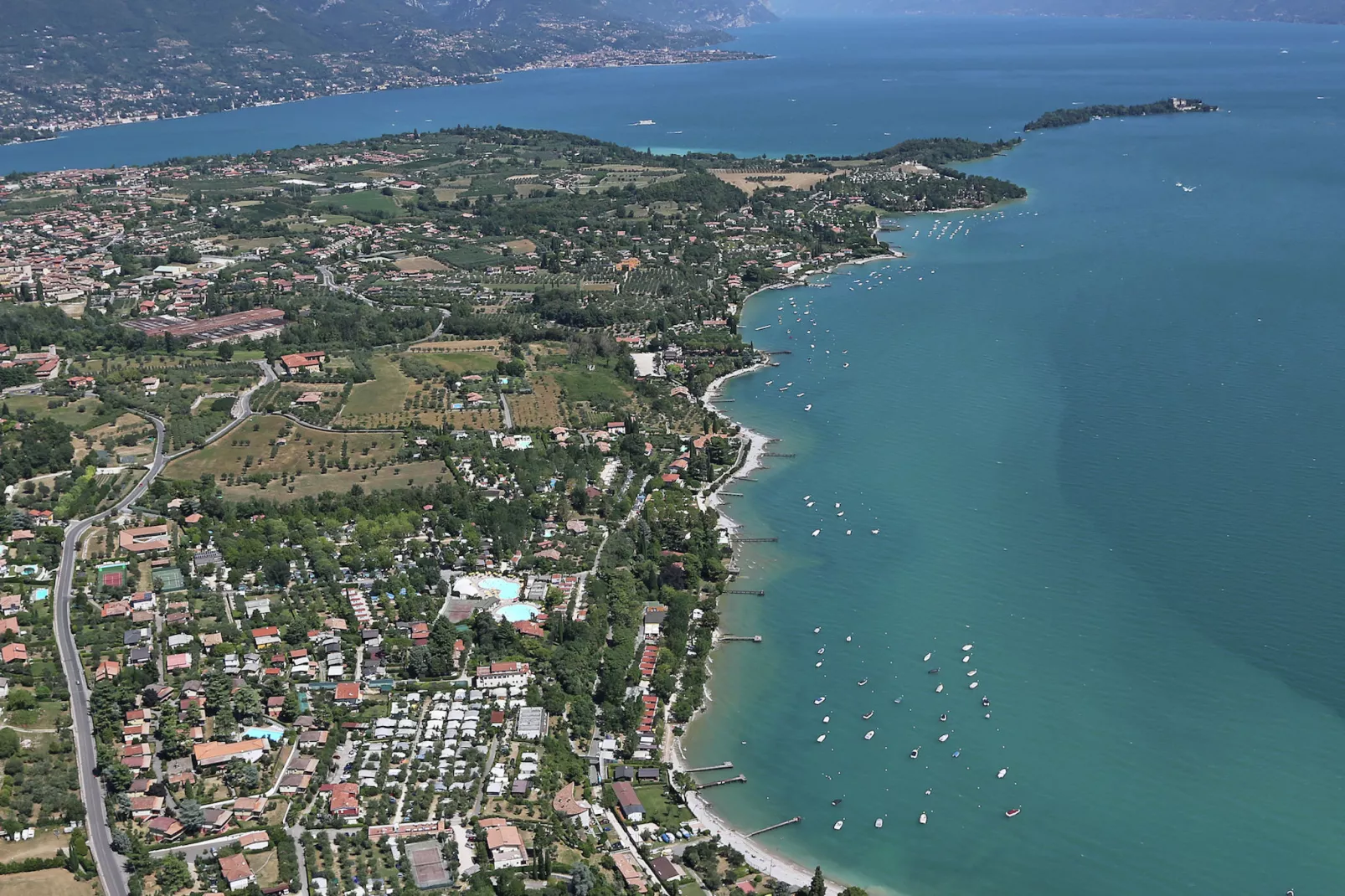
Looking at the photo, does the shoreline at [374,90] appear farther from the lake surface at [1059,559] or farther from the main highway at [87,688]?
the lake surface at [1059,559]

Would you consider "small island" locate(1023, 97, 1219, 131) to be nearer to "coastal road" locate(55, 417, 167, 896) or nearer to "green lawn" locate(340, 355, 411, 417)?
"green lawn" locate(340, 355, 411, 417)

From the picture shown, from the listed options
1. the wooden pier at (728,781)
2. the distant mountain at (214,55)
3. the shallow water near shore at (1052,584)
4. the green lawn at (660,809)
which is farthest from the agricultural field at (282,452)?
the distant mountain at (214,55)

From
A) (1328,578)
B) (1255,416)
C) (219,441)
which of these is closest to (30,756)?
(219,441)

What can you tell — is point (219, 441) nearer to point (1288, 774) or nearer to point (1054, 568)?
point (1054, 568)

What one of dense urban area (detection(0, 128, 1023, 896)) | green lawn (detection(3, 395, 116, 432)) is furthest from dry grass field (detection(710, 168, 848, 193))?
green lawn (detection(3, 395, 116, 432))

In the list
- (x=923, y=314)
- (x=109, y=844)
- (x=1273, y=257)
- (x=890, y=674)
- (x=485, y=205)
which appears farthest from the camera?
(x=485, y=205)

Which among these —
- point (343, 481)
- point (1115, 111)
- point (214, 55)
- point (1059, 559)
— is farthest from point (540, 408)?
point (214, 55)
